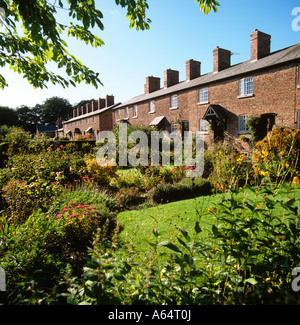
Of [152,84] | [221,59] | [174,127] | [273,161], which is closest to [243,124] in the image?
[221,59]

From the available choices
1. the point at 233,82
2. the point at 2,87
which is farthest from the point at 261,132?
the point at 2,87

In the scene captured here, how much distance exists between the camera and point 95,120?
43562 mm

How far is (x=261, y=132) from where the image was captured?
16.9 meters

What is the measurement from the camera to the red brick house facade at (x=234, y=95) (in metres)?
15.2

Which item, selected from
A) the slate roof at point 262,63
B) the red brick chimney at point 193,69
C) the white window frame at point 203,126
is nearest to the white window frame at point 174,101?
the slate roof at point 262,63

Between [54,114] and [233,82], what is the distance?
84347 millimetres

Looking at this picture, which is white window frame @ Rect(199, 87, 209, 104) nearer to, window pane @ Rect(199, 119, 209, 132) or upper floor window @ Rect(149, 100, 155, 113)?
window pane @ Rect(199, 119, 209, 132)

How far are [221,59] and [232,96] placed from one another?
522cm

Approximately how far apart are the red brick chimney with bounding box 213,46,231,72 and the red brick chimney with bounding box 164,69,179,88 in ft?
25.2

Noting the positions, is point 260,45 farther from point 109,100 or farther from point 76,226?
point 109,100

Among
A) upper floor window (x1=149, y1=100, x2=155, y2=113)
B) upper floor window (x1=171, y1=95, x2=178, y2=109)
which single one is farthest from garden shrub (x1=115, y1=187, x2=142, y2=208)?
upper floor window (x1=149, y1=100, x2=155, y2=113)

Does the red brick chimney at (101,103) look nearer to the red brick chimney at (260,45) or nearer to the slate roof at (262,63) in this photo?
the slate roof at (262,63)

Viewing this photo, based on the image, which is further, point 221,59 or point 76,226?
point 221,59

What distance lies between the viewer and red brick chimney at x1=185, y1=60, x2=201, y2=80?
25.5 m
